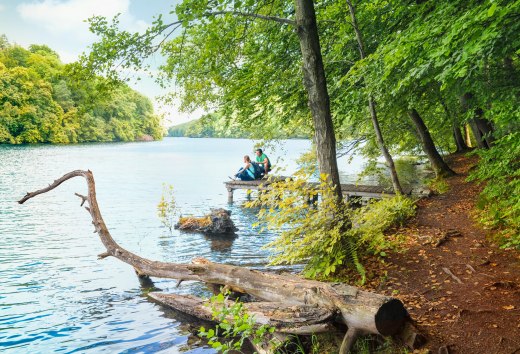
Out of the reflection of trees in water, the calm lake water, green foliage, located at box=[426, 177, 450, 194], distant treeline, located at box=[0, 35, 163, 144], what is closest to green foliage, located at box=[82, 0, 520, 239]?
green foliage, located at box=[426, 177, 450, 194]

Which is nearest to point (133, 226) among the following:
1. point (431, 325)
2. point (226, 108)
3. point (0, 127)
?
point (226, 108)

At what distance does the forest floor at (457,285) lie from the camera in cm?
396

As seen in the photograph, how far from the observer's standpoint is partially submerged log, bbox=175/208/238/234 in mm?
13812

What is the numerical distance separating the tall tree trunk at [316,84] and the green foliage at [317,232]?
391 millimetres

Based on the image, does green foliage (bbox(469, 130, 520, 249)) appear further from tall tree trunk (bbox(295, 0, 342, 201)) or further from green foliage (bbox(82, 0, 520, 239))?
tall tree trunk (bbox(295, 0, 342, 201))

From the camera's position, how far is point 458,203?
10.3 metres

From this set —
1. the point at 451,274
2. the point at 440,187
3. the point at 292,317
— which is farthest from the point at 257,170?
the point at 292,317

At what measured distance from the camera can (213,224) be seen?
1393cm

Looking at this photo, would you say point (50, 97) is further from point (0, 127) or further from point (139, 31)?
point (139, 31)

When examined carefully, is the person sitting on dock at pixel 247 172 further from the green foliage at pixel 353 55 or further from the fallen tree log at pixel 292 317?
the fallen tree log at pixel 292 317

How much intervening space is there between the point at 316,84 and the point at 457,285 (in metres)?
3.70

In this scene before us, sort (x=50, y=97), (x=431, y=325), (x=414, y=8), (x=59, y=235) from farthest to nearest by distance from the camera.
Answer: (x=50, y=97) < (x=59, y=235) < (x=414, y=8) < (x=431, y=325)

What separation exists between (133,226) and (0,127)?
2301 inches

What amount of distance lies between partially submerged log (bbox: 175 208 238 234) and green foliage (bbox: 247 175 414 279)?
25.1 feet
